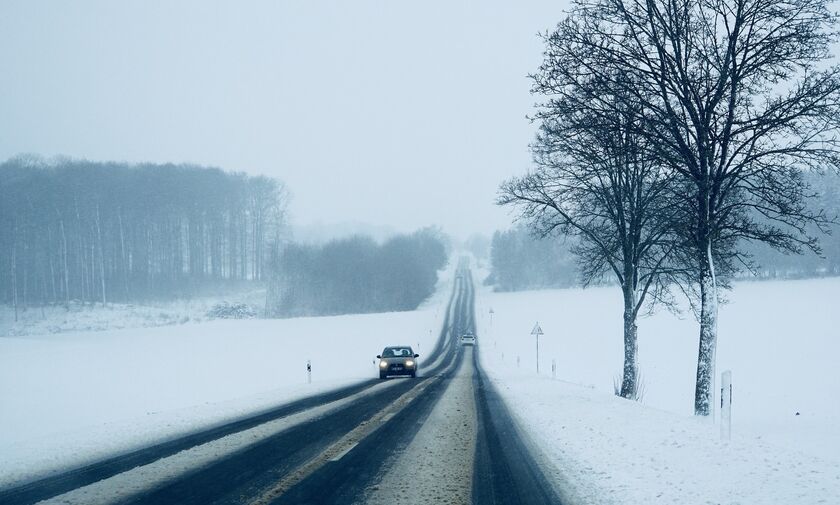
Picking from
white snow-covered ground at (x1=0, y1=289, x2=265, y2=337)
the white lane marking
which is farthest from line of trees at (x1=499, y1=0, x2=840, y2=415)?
white snow-covered ground at (x1=0, y1=289, x2=265, y2=337)

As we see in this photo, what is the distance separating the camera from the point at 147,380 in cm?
2295

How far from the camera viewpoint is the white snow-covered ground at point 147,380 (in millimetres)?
10359

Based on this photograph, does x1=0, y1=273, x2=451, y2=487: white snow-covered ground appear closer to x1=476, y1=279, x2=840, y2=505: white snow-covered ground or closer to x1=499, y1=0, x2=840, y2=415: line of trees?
x1=476, y1=279, x2=840, y2=505: white snow-covered ground

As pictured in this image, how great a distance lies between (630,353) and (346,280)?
255 feet

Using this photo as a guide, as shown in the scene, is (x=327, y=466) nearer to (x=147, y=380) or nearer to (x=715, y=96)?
(x=715, y=96)

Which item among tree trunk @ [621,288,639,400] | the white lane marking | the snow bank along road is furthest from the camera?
tree trunk @ [621,288,639,400]

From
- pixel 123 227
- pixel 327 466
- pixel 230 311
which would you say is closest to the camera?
pixel 327 466

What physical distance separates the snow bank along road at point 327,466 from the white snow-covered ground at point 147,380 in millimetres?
1124

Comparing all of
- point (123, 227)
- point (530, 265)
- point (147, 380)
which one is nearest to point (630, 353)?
point (147, 380)

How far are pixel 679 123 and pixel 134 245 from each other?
75.0 metres

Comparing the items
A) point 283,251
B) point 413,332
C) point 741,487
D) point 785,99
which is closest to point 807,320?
point 413,332

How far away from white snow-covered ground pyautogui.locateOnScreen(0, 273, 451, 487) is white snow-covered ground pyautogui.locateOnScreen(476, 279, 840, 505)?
7448 mm

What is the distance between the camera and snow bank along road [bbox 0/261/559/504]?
6.36m

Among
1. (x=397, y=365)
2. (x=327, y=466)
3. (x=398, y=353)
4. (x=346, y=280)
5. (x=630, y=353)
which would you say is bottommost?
(x=346, y=280)
